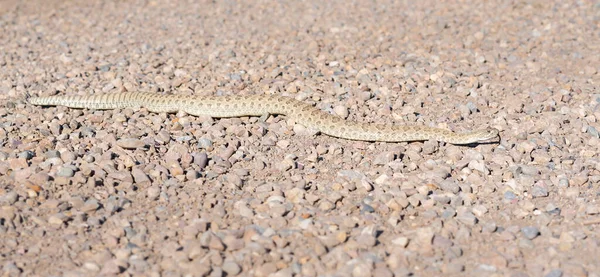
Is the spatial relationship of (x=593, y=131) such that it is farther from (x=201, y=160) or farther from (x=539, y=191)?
(x=201, y=160)

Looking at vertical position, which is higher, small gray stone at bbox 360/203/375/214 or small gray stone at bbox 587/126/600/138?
small gray stone at bbox 360/203/375/214

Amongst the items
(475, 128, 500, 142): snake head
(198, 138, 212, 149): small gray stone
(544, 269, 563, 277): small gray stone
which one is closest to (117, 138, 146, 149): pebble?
(198, 138, 212, 149): small gray stone

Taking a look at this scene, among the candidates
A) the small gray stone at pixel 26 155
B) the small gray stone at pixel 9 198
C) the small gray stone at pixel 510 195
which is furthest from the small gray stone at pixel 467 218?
the small gray stone at pixel 26 155

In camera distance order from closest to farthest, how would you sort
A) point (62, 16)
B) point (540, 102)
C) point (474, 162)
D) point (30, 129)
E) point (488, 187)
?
point (488, 187), point (474, 162), point (30, 129), point (540, 102), point (62, 16)

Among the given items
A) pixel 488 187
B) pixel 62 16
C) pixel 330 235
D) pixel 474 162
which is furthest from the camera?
pixel 62 16

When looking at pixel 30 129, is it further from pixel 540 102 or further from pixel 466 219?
pixel 540 102

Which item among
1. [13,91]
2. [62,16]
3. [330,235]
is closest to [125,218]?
[330,235]

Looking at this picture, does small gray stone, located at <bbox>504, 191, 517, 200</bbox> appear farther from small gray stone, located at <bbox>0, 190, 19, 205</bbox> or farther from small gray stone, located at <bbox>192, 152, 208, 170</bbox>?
small gray stone, located at <bbox>0, 190, 19, 205</bbox>
